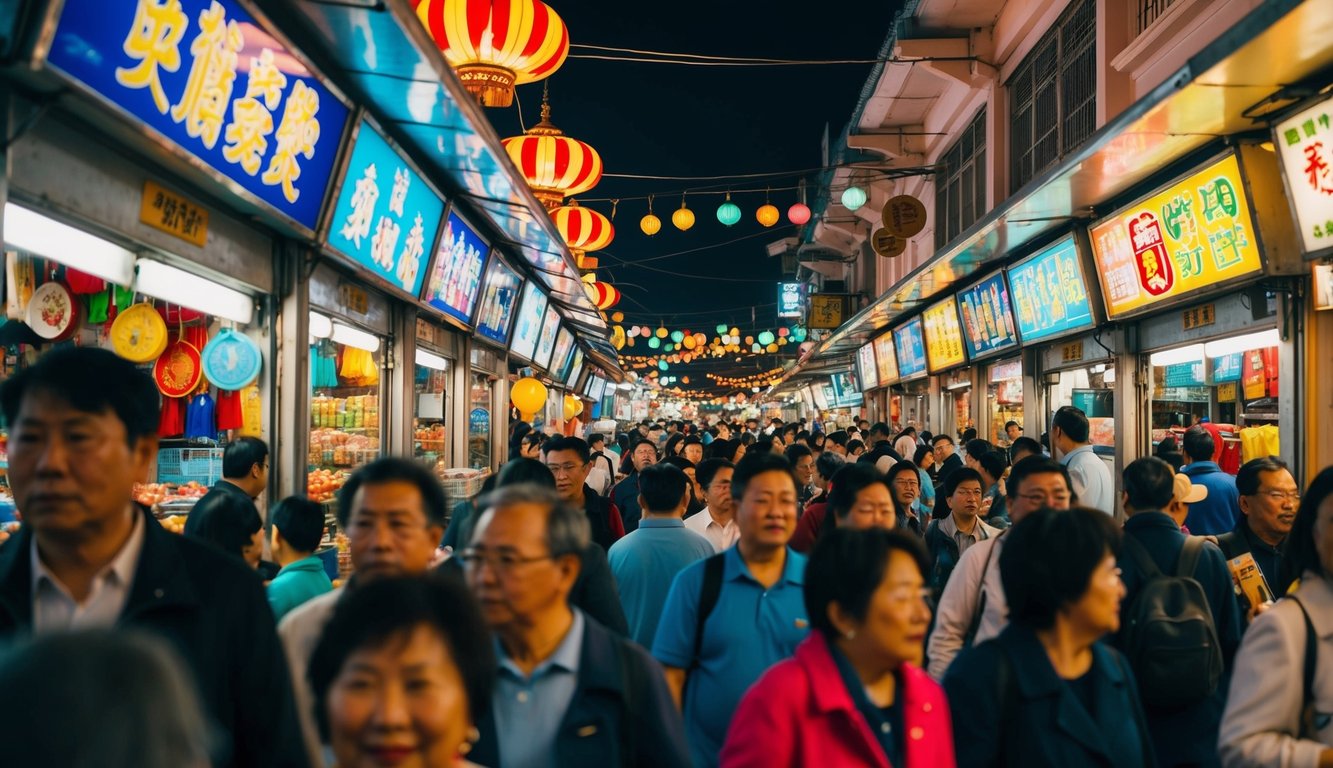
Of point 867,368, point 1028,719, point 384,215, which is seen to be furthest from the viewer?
point 867,368

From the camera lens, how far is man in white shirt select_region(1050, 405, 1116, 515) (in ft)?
29.3

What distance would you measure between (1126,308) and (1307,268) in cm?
320

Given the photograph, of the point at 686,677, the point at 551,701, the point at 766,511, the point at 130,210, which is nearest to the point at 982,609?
the point at 766,511

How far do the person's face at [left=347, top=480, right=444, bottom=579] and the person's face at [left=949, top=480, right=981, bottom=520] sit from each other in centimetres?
471

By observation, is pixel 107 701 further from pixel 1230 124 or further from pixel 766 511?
pixel 1230 124

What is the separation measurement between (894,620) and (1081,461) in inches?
255

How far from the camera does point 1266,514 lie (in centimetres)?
634

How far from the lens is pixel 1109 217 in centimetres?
1103

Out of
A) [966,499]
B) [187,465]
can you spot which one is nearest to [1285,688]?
[966,499]

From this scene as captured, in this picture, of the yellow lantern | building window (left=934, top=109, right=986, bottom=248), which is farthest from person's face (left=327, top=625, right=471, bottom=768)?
building window (left=934, top=109, right=986, bottom=248)

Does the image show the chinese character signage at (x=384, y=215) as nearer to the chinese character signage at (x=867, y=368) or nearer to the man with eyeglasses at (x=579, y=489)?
the man with eyeglasses at (x=579, y=489)

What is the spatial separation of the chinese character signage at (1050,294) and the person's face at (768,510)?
8.34m

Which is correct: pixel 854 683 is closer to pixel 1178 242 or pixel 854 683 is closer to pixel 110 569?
pixel 110 569

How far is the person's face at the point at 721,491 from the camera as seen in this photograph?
7625 millimetres
